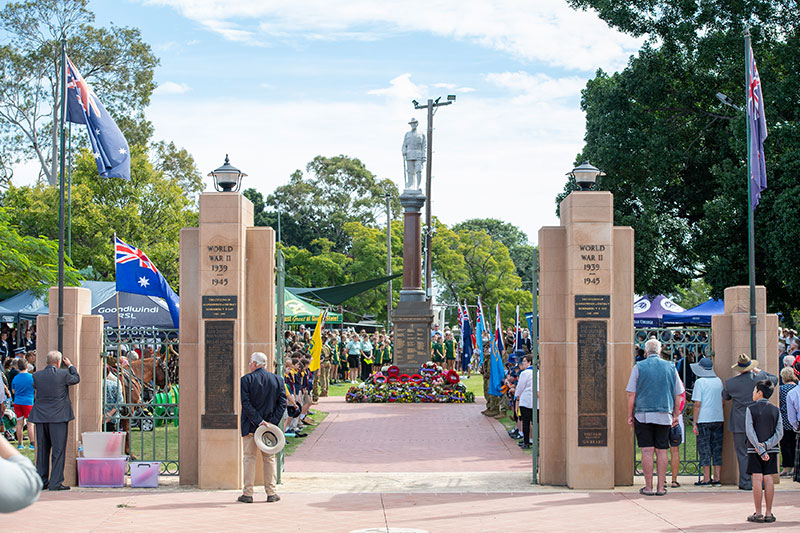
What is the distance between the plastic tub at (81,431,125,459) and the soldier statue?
747 inches

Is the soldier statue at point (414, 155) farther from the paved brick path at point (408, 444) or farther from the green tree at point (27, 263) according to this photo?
the green tree at point (27, 263)

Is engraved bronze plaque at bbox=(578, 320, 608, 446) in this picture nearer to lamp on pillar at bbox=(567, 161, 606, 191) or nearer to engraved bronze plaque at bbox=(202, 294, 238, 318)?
lamp on pillar at bbox=(567, 161, 606, 191)

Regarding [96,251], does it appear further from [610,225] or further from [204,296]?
[610,225]

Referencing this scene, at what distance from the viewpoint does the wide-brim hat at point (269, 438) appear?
11.1 meters

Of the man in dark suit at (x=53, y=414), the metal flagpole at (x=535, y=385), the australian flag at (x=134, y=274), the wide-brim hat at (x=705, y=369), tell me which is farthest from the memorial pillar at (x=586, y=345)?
the australian flag at (x=134, y=274)

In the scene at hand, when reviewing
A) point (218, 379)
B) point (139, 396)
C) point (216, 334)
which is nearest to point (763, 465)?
point (218, 379)

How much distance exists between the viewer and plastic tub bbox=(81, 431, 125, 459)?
12.3 m

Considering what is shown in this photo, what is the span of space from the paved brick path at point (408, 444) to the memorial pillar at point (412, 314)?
4.57m

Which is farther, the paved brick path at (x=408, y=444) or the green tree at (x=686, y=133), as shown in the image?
the green tree at (x=686, y=133)

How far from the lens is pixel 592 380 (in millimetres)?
12289

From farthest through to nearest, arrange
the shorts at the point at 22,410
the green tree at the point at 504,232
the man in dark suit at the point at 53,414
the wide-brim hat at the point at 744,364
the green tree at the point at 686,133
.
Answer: the green tree at the point at 504,232
the green tree at the point at 686,133
the shorts at the point at 22,410
the wide-brim hat at the point at 744,364
the man in dark suit at the point at 53,414

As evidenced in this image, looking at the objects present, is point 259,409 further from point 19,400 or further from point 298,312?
point 298,312

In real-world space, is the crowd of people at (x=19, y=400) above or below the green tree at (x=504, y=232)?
below

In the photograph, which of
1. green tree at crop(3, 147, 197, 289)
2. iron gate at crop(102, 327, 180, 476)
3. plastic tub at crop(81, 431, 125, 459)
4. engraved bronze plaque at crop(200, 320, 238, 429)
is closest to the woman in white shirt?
engraved bronze plaque at crop(200, 320, 238, 429)
